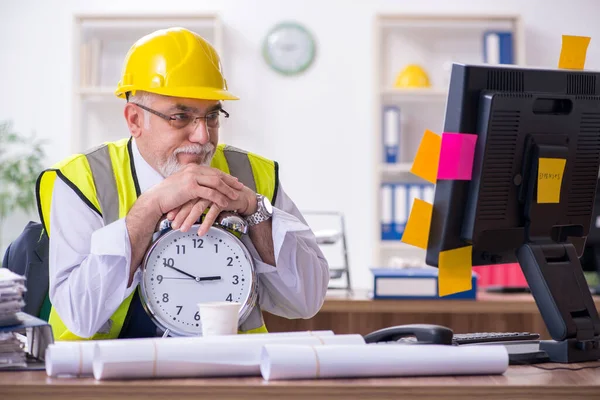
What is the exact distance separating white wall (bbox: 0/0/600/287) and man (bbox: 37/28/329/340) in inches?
117

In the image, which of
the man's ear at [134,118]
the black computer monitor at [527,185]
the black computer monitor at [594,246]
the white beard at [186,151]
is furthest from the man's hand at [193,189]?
the black computer monitor at [594,246]

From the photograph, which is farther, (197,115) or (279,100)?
(279,100)

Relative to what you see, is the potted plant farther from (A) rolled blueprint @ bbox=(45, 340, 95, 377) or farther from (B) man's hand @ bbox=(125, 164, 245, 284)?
(A) rolled blueprint @ bbox=(45, 340, 95, 377)

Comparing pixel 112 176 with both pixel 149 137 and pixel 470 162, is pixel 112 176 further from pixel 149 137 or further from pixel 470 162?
pixel 470 162

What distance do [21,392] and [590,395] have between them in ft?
2.82

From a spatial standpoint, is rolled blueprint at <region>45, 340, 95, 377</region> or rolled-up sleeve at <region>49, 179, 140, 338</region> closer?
rolled blueprint at <region>45, 340, 95, 377</region>

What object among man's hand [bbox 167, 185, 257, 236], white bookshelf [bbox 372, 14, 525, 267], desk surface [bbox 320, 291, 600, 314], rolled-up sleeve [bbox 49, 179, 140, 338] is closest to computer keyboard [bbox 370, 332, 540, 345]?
man's hand [bbox 167, 185, 257, 236]

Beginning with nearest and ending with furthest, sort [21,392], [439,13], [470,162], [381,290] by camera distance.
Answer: [21,392] < [470,162] < [381,290] < [439,13]

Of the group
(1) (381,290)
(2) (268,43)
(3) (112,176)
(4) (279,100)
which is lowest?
(1) (381,290)

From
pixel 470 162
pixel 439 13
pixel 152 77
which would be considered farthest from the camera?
→ pixel 439 13

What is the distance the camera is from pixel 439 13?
4840mm

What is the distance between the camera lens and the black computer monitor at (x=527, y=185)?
1.62m

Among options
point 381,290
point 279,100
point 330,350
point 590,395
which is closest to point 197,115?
point 330,350

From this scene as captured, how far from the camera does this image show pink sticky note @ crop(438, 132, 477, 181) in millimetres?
1590
